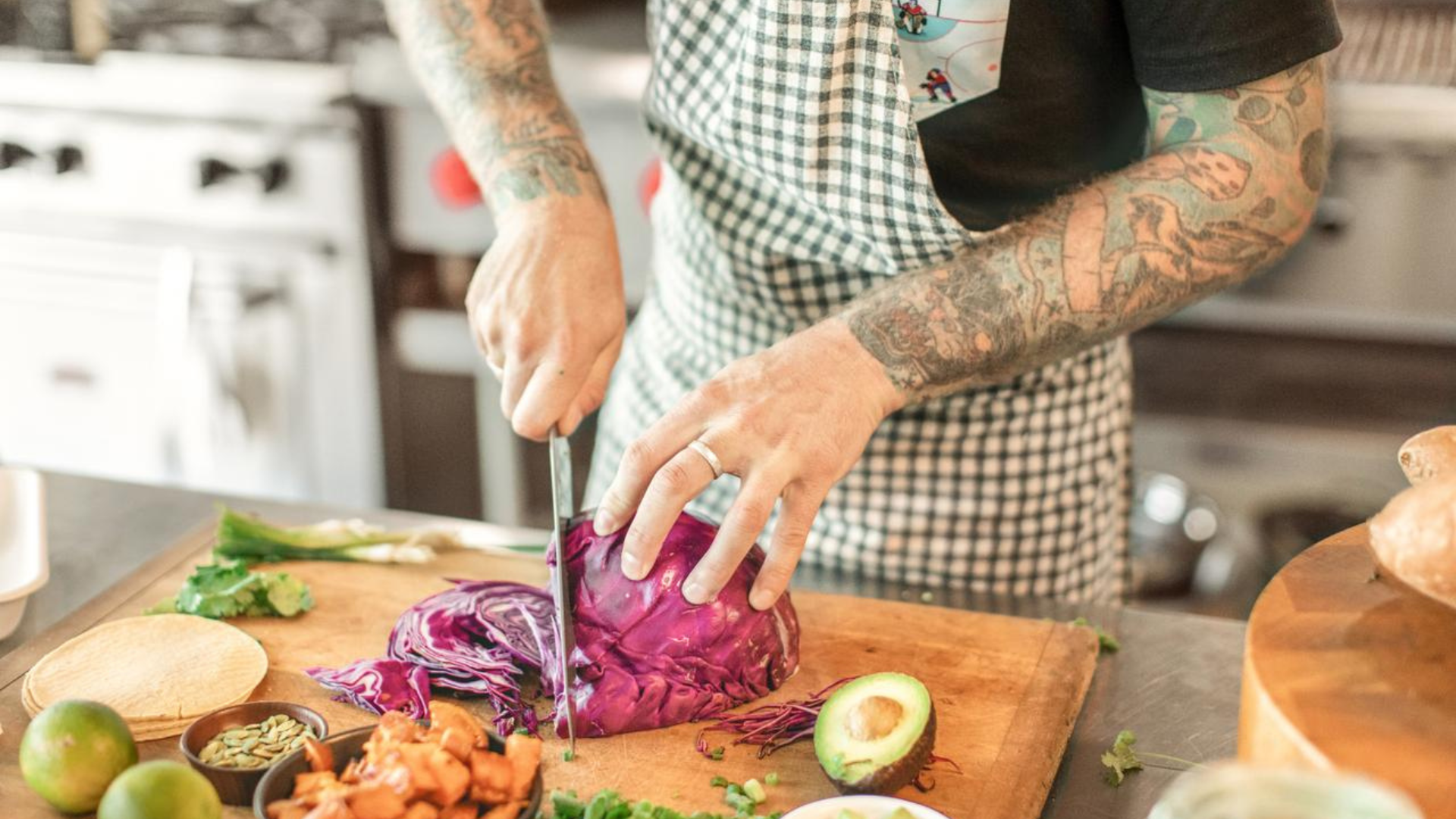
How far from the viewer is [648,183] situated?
2957 mm

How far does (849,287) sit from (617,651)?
582mm

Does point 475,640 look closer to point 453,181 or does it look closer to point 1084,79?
point 1084,79

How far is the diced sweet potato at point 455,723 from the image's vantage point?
1.25 meters

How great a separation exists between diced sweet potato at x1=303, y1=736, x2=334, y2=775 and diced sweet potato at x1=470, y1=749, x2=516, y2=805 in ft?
0.40

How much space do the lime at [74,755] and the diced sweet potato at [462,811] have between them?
0.31 meters

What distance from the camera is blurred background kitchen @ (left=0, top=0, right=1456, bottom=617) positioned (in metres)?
2.82

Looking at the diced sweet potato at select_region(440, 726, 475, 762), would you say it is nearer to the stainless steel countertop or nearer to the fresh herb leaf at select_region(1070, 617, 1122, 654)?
the stainless steel countertop

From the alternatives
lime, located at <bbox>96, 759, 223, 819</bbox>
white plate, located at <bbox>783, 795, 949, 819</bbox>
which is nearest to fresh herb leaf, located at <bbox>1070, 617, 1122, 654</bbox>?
white plate, located at <bbox>783, 795, 949, 819</bbox>

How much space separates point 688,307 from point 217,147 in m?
1.72

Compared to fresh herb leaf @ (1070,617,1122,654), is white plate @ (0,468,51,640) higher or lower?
higher

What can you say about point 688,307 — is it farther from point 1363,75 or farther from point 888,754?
point 1363,75

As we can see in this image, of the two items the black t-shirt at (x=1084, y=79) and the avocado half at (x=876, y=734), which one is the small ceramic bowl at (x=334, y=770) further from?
the black t-shirt at (x=1084, y=79)

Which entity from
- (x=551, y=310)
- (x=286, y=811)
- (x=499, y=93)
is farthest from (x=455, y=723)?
(x=499, y=93)

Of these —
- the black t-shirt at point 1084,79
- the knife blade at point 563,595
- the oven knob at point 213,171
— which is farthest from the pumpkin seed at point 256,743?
the oven knob at point 213,171
